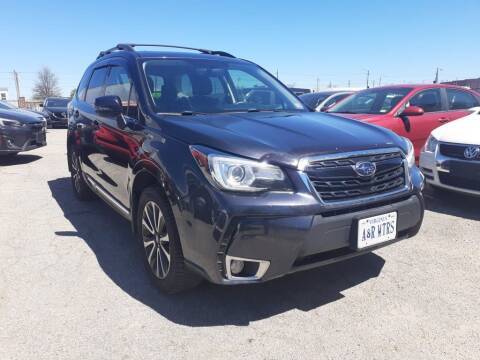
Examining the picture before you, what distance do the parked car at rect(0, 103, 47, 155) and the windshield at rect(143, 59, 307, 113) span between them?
608cm

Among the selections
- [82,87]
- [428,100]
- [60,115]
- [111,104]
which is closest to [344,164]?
[111,104]

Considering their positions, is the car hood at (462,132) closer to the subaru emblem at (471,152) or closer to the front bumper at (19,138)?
the subaru emblem at (471,152)

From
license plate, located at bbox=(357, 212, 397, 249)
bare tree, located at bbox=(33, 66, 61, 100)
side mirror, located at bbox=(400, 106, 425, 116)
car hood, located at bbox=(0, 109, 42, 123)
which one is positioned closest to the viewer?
license plate, located at bbox=(357, 212, 397, 249)

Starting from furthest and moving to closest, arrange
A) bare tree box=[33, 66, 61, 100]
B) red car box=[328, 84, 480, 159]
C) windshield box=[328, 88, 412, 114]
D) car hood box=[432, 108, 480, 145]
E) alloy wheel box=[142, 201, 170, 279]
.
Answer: bare tree box=[33, 66, 61, 100] < windshield box=[328, 88, 412, 114] < red car box=[328, 84, 480, 159] < car hood box=[432, 108, 480, 145] < alloy wheel box=[142, 201, 170, 279]

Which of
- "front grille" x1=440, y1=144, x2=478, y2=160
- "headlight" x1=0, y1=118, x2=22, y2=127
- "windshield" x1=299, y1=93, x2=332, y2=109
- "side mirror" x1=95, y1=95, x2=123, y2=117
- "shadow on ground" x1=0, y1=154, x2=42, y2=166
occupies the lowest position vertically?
"shadow on ground" x1=0, y1=154, x2=42, y2=166

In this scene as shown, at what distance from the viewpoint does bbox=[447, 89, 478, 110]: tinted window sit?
7.18 meters

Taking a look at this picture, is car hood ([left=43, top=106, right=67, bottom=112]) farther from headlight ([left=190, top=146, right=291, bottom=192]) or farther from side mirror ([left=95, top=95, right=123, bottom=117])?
headlight ([left=190, top=146, right=291, bottom=192])

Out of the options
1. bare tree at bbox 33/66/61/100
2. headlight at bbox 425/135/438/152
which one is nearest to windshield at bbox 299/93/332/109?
headlight at bbox 425/135/438/152

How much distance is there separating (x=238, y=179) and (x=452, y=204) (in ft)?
13.4

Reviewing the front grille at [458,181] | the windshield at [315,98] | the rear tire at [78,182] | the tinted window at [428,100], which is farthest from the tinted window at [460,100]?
the rear tire at [78,182]

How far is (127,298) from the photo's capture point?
2.98 meters

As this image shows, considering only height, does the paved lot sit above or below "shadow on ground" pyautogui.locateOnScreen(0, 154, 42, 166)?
below

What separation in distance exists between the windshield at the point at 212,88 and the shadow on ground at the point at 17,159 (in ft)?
22.4

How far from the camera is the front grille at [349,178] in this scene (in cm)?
245
